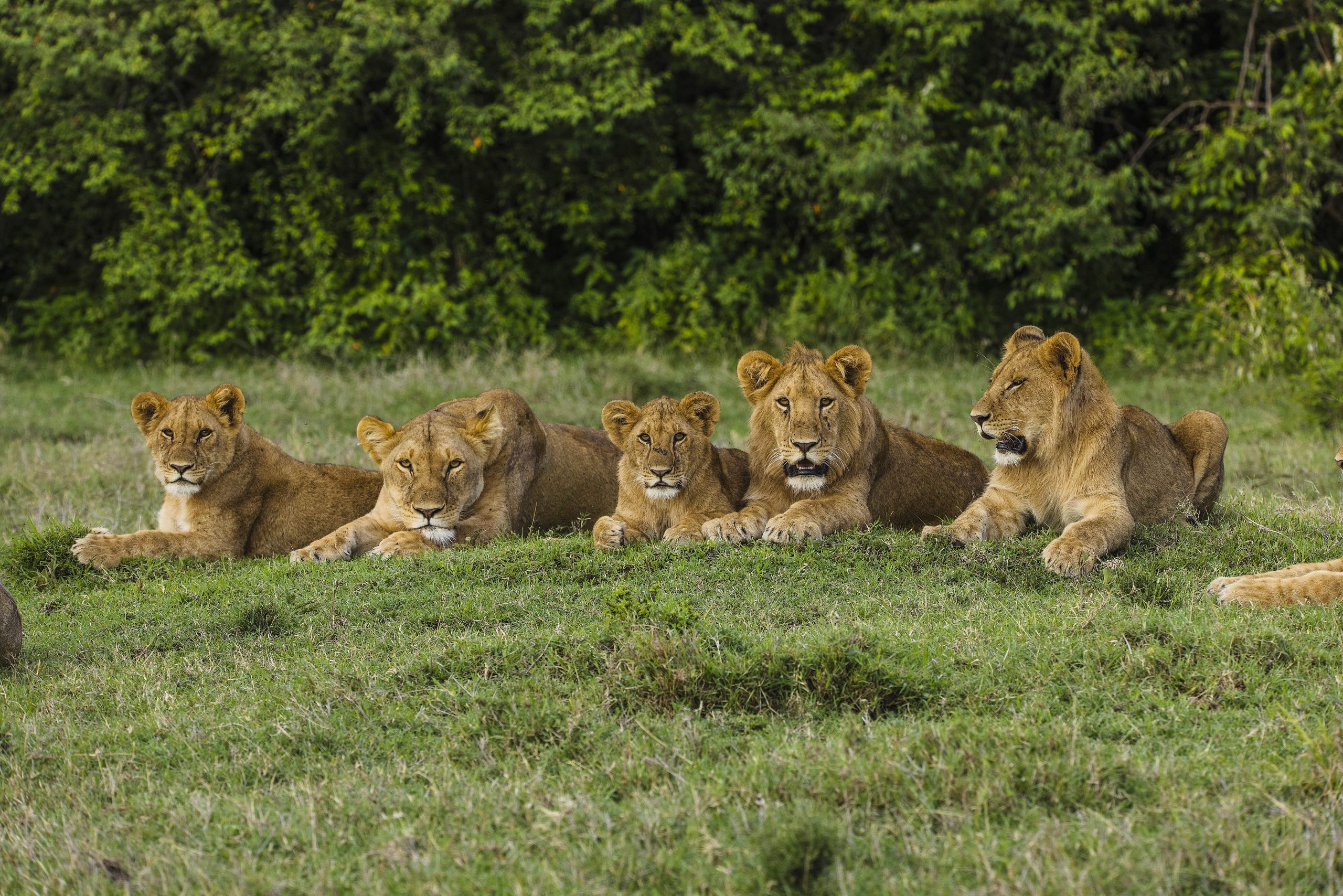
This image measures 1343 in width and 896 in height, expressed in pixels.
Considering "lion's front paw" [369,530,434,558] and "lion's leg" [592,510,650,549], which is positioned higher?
"lion's leg" [592,510,650,549]

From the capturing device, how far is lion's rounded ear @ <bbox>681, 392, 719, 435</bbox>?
646cm

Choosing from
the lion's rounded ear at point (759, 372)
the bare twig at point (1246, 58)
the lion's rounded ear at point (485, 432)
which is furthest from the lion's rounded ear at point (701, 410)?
the bare twig at point (1246, 58)

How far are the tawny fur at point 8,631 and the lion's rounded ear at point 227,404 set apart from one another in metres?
1.93

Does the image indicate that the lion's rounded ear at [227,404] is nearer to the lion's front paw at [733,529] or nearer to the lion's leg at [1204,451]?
the lion's front paw at [733,529]

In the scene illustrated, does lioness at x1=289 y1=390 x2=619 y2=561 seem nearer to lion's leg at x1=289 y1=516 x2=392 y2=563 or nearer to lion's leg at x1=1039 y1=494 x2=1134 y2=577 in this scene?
lion's leg at x1=289 y1=516 x2=392 y2=563

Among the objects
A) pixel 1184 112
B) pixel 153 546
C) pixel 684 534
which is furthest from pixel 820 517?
pixel 1184 112

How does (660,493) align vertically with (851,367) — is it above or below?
below

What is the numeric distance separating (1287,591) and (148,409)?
5194mm

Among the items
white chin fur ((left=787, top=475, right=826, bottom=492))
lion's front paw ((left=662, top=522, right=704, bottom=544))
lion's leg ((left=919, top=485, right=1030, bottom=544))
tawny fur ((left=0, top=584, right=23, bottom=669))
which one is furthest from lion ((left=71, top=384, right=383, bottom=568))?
lion's leg ((left=919, top=485, right=1030, bottom=544))

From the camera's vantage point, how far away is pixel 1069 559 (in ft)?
17.9

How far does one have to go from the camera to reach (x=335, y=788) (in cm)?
358

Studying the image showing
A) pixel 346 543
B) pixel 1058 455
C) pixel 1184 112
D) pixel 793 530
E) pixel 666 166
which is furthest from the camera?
pixel 1184 112

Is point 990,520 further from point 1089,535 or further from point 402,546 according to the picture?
point 402,546

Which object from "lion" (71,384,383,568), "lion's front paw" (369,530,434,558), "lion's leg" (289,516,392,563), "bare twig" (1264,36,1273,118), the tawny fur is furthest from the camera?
"bare twig" (1264,36,1273,118)
